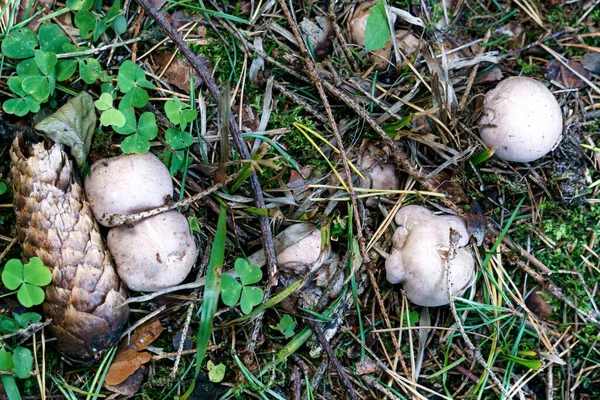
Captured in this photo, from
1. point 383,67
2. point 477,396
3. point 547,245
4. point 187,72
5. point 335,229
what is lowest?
point 477,396

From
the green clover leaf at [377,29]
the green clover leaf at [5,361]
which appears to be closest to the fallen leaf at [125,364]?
the green clover leaf at [5,361]

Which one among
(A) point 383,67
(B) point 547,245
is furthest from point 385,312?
(A) point 383,67

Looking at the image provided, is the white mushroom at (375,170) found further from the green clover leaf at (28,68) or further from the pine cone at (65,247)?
the green clover leaf at (28,68)

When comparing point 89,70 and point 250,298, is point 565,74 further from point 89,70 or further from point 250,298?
point 89,70

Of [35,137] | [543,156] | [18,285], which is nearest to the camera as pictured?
[18,285]

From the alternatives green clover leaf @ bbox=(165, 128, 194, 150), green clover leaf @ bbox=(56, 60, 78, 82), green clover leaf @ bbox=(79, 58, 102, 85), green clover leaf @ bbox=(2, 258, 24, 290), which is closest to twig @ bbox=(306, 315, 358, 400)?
green clover leaf @ bbox=(165, 128, 194, 150)

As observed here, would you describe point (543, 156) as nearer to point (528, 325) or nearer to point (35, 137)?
point (528, 325)

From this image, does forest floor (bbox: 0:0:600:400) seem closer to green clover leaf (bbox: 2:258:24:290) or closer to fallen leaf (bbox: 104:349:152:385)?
fallen leaf (bbox: 104:349:152:385)

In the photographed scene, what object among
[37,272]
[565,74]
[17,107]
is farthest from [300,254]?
[565,74]
